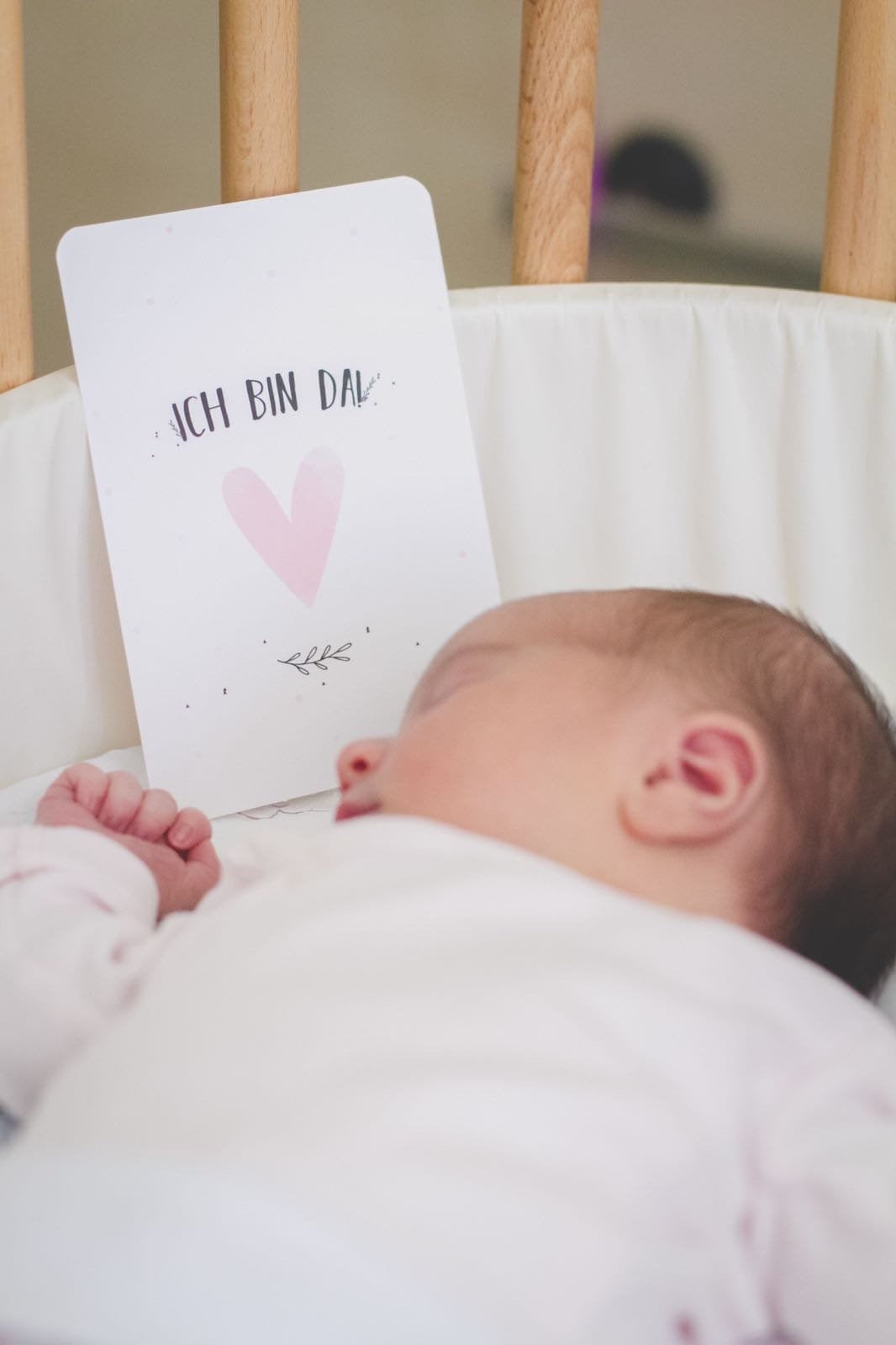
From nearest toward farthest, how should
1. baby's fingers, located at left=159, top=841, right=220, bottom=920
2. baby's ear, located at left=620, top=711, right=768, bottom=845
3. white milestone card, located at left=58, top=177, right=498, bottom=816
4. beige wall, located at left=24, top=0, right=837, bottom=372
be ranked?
1. baby's ear, located at left=620, top=711, right=768, bottom=845
2. baby's fingers, located at left=159, top=841, right=220, bottom=920
3. white milestone card, located at left=58, top=177, right=498, bottom=816
4. beige wall, located at left=24, top=0, right=837, bottom=372

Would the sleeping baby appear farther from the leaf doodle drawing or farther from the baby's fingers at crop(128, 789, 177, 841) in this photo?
the leaf doodle drawing

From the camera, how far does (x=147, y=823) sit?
2.36 ft

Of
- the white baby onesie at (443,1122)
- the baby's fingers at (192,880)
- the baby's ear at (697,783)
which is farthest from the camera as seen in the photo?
the baby's fingers at (192,880)

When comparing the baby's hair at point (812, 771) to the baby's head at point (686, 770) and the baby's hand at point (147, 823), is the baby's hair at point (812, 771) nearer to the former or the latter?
the baby's head at point (686, 770)

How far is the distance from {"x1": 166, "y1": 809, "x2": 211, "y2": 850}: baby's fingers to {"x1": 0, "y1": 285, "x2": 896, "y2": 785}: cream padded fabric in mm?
143

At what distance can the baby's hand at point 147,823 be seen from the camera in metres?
0.70

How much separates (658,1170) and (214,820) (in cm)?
43

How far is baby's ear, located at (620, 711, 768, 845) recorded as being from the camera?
563 millimetres

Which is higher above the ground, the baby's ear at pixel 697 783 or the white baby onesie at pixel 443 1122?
the baby's ear at pixel 697 783

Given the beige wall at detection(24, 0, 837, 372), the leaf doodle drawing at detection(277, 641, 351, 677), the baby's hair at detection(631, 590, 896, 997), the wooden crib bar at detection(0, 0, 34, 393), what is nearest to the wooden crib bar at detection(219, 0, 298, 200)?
the wooden crib bar at detection(0, 0, 34, 393)

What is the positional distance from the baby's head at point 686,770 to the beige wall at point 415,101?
2.96 feet

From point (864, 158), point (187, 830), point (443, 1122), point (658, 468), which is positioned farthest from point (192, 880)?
point (864, 158)

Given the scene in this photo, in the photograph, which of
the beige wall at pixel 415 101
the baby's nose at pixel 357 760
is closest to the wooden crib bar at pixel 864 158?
the baby's nose at pixel 357 760

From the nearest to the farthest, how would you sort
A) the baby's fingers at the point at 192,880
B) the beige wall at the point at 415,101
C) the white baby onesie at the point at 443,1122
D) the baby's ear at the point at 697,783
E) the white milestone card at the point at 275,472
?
the white baby onesie at the point at 443,1122 < the baby's ear at the point at 697,783 < the baby's fingers at the point at 192,880 < the white milestone card at the point at 275,472 < the beige wall at the point at 415,101
